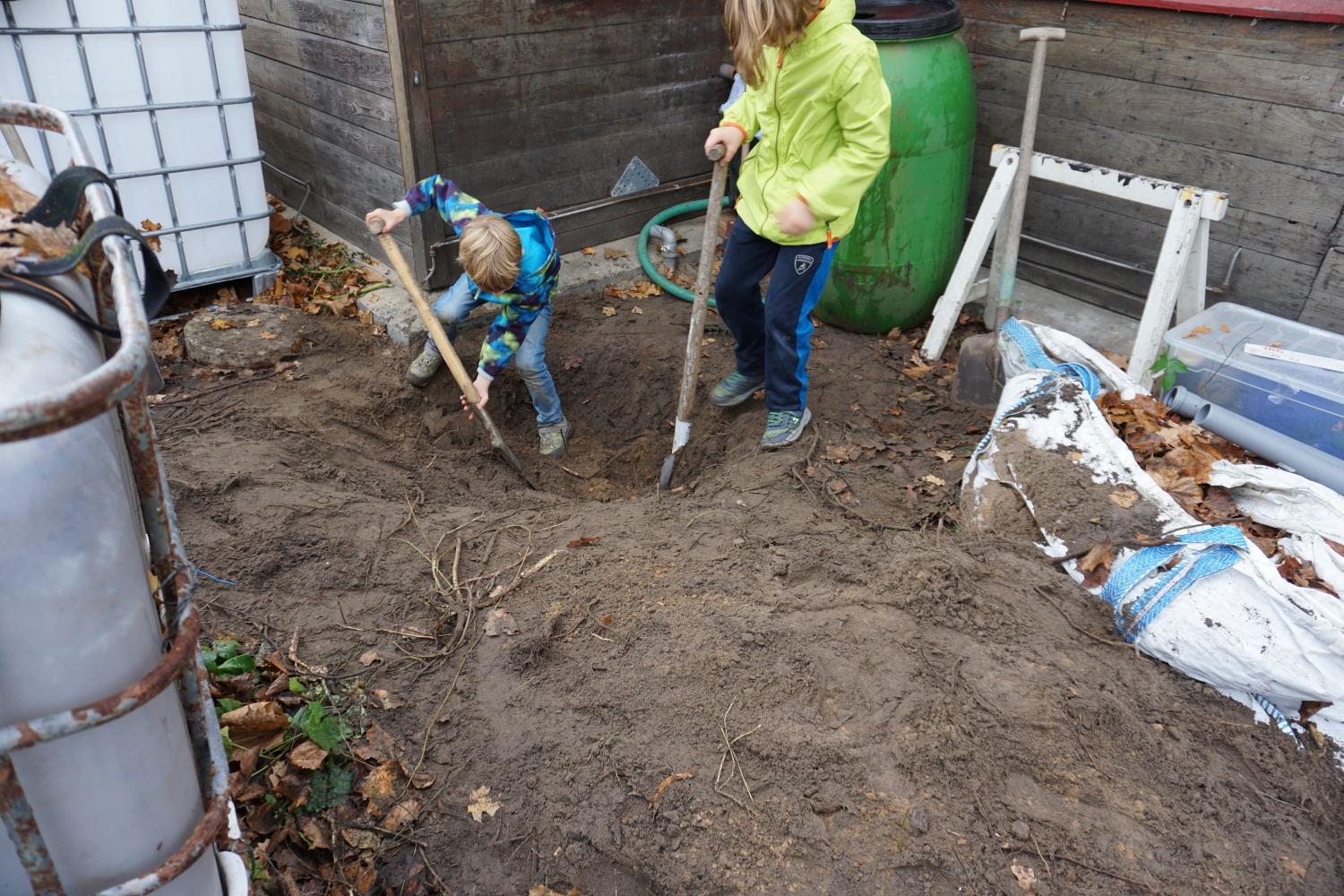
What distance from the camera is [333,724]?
85.4 inches

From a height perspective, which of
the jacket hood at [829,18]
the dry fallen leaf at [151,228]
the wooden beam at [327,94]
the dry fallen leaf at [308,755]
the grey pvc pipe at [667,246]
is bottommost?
the dry fallen leaf at [308,755]

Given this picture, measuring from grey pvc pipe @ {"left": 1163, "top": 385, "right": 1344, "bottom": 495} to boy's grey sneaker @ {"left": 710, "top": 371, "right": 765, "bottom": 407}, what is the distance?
1786mm

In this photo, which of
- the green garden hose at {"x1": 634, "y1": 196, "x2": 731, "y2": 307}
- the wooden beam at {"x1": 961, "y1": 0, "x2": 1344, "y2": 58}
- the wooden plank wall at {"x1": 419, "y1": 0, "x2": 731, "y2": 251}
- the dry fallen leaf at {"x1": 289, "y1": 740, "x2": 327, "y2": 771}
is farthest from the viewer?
the green garden hose at {"x1": 634, "y1": 196, "x2": 731, "y2": 307}

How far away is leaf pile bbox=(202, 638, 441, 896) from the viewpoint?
6.23 feet

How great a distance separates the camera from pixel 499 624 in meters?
2.53

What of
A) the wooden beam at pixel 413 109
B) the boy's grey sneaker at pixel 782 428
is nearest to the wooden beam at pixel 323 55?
the wooden beam at pixel 413 109

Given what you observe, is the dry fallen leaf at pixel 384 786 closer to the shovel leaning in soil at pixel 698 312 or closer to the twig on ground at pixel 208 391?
the shovel leaning in soil at pixel 698 312

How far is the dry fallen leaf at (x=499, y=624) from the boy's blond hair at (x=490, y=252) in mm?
1515

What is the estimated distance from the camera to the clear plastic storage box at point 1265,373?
3.18 m

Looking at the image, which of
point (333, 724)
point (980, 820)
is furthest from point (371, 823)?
point (980, 820)

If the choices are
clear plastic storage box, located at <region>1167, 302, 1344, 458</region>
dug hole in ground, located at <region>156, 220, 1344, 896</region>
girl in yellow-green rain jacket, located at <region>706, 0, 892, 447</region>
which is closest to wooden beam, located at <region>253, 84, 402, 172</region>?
dug hole in ground, located at <region>156, 220, 1344, 896</region>

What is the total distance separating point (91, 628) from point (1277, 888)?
246cm

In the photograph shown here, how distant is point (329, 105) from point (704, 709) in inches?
169

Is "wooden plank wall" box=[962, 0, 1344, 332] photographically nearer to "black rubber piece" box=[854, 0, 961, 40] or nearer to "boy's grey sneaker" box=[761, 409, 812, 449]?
"black rubber piece" box=[854, 0, 961, 40]
